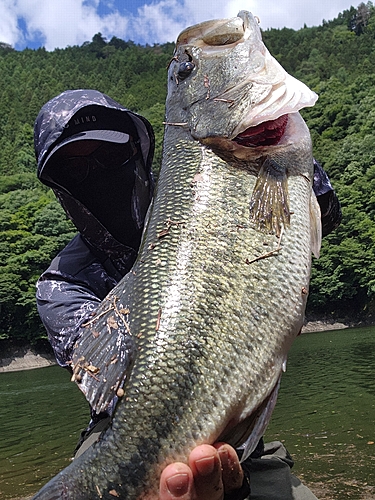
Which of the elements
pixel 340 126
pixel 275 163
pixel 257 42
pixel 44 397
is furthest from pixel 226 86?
pixel 340 126

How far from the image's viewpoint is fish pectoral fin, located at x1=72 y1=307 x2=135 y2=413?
2705 millimetres

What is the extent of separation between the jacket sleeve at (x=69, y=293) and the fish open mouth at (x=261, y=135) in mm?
1330

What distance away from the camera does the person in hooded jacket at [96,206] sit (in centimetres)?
346

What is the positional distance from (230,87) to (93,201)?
1.33m

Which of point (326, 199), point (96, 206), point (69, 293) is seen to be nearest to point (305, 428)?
point (326, 199)

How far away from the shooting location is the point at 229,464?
2561 mm

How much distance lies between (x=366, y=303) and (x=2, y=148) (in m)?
75.7

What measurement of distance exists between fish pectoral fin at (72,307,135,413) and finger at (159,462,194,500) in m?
0.44

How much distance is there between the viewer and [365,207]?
6800cm

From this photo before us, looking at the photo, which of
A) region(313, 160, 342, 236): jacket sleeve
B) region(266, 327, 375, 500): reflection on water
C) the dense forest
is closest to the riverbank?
the dense forest

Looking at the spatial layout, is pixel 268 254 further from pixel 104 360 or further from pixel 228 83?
pixel 228 83

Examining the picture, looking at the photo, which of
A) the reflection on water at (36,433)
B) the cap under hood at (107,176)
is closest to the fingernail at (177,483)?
the cap under hood at (107,176)

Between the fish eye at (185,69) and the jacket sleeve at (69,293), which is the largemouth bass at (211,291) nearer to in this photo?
the fish eye at (185,69)

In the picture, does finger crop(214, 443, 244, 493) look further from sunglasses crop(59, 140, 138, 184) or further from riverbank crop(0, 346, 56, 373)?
riverbank crop(0, 346, 56, 373)
